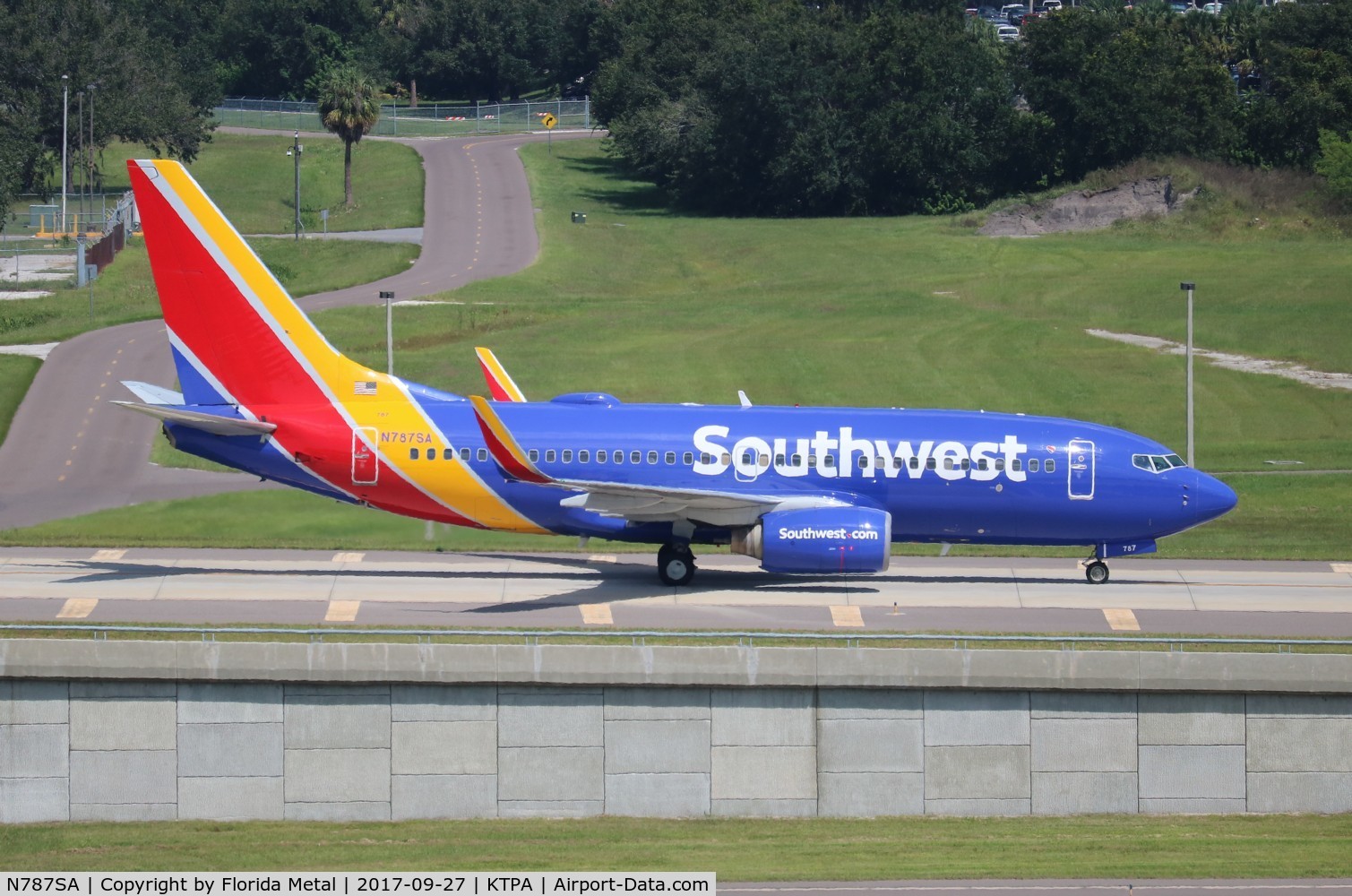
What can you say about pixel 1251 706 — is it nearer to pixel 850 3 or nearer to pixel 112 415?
pixel 112 415

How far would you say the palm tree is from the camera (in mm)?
113625

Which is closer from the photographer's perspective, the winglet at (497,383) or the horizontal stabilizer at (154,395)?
the horizontal stabilizer at (154,395)

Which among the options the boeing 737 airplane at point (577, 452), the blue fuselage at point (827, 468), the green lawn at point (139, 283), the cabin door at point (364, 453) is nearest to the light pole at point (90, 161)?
the green lawn at point (139, 283)

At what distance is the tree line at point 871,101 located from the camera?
115 metres

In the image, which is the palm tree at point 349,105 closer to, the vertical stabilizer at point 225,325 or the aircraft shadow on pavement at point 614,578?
Answer: the vertical stabilizer at point 225,325

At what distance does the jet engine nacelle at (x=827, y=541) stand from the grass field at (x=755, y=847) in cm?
886

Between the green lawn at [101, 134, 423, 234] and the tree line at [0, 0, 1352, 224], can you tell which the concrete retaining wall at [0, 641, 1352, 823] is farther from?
the green lawn at [101, 134, 423, 234]

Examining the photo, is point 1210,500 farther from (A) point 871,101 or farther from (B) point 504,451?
(A) point 871,101

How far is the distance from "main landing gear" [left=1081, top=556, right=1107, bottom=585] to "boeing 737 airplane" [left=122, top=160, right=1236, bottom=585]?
3.36 ft

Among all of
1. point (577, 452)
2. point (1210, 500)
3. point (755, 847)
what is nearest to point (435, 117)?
point (577, 452)

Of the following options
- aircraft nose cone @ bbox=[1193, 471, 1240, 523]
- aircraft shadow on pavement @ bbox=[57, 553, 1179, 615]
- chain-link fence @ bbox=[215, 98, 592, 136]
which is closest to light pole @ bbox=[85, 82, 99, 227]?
chain-link fence @ bbox=[215, 98, 592, 136]

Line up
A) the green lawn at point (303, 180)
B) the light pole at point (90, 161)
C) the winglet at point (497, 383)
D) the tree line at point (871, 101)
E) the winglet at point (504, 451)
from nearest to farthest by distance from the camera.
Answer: the winglet at point (504, 451) → the winglet at point (497, 383) → the light pole at point (90, 161) → the green lawn at point (303, 180) → the tree line at point (871, 101)

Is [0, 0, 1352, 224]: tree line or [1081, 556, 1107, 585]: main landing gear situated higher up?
[0, 0, 1352, 224]: tree line

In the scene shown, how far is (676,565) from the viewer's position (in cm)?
3922
